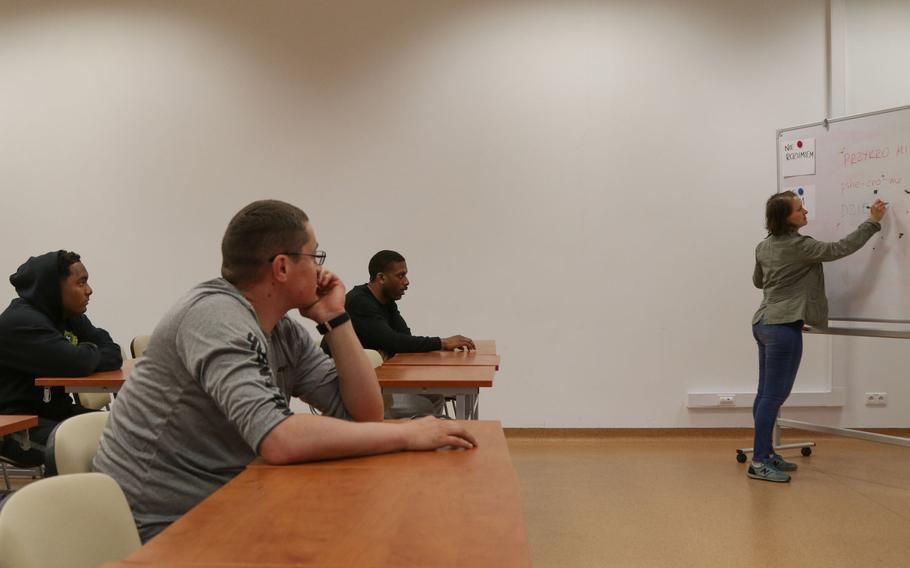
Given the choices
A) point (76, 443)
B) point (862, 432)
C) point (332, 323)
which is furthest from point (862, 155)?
point (76, 443)

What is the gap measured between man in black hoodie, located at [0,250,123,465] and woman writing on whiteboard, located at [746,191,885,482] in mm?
3370

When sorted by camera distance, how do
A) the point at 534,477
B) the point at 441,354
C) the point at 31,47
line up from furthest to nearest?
the point at 31,47
the point at 534,477
the point at 441,354

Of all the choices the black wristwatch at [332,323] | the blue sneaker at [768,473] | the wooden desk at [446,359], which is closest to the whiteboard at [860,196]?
the blue sneaker at [768,473]

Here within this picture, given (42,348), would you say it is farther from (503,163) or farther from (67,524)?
(503,163)

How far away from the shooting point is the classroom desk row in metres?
3.13

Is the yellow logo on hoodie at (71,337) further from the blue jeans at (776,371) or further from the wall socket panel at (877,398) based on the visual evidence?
the wall socket panel at (877,398)

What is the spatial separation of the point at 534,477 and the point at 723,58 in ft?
10.5

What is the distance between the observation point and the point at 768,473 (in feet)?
14.7

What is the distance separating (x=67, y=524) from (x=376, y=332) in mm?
2806

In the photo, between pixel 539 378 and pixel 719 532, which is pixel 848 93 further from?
pixel 719 532

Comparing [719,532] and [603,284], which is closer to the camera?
[719,532]

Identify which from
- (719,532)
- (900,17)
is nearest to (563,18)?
(900,17)

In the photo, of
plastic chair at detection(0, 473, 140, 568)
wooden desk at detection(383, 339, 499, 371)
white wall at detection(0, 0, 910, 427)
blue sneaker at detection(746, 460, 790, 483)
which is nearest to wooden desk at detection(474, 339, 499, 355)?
wooden desk at detection(383, 339, 499, 371)

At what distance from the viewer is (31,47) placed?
6062 mm
